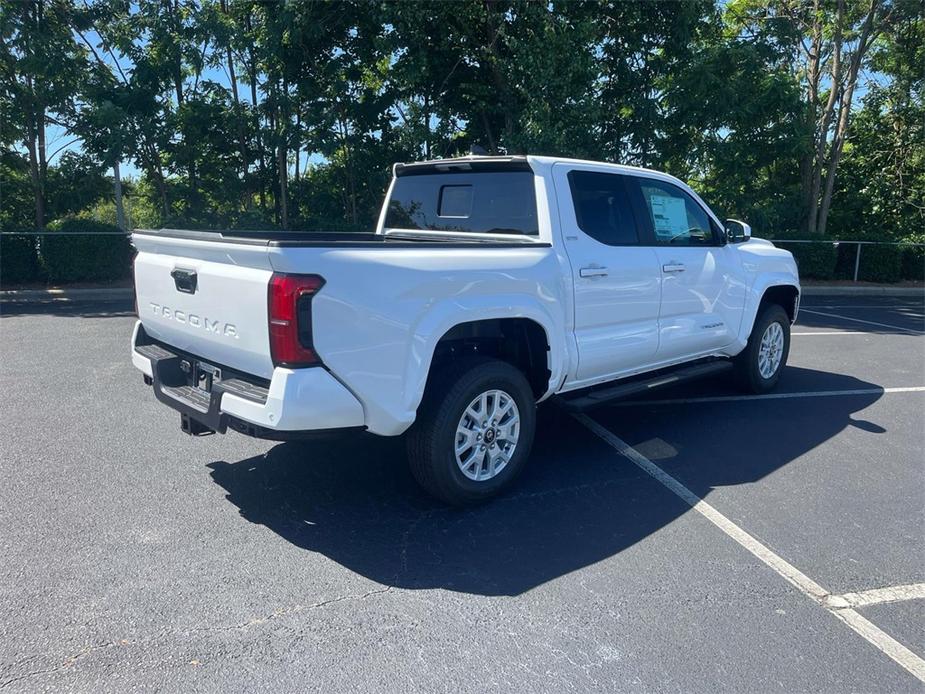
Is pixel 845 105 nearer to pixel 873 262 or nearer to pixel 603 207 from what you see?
pixel 873 262

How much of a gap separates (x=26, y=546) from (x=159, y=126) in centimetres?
1303

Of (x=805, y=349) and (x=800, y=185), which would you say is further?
(x=800, y=185)

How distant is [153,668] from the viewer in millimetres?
2586

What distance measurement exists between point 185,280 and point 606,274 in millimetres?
2600

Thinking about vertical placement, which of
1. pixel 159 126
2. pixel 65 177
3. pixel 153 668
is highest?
pixel 159 126

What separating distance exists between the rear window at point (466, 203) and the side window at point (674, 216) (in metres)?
1.14

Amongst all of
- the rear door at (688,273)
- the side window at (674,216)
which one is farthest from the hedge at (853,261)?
the side window at (674,216)

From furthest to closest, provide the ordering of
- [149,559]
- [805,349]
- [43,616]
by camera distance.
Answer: [805,349] < [149,559] < [43,616]

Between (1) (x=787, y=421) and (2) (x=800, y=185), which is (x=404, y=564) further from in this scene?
(2) (x=800, y=185)

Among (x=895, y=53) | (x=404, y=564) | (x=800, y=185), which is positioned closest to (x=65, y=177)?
(x=404, y=564)

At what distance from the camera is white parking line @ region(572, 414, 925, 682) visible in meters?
2.81

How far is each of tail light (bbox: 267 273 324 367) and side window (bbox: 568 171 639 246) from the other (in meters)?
2.11

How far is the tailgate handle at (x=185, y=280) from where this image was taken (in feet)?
12.3

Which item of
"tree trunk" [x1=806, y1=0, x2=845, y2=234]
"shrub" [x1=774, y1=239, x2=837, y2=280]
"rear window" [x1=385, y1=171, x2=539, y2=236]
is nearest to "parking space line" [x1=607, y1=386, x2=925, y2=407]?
"rear window" [x1=385, y1=171, x2=539, y2=236]
